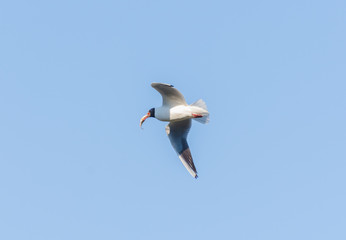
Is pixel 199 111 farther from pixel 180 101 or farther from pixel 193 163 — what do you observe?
pixel 193 163

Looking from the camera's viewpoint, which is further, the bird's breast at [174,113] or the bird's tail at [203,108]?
the bird's tail at [203,108]

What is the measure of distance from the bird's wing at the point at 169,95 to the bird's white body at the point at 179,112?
13 centimetres

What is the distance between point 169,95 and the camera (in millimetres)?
21094

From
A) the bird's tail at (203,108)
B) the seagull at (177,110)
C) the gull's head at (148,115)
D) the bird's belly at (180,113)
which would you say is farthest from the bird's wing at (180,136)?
the bird's belly at (180,113)

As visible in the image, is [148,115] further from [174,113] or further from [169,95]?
[169,95]

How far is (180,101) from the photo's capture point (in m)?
21.2

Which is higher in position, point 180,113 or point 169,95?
point 169,95

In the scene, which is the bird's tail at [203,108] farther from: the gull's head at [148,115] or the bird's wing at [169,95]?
the gull's head at [148,115]

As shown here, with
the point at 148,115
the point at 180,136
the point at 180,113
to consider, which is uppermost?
the point at 148,115

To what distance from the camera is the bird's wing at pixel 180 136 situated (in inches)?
890

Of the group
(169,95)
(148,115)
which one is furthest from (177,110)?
(148,115)

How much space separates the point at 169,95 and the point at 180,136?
211 centimetres

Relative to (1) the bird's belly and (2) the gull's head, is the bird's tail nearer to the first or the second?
(1) the bird's belly

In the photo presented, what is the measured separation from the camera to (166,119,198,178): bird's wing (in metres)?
22.6
